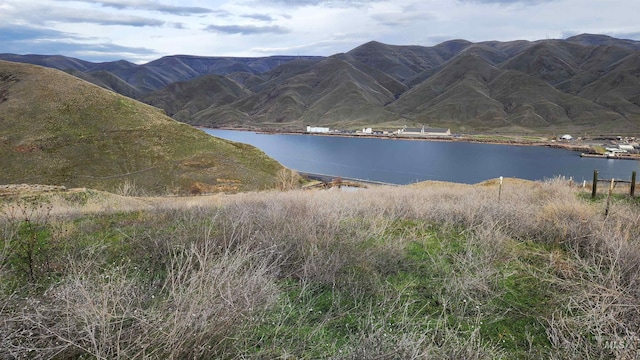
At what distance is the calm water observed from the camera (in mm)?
57062

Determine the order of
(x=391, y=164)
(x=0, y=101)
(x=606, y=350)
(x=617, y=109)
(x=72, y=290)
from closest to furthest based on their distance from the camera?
(x=72, y=290) < (x=606, y=350) < (x=0, y=101) < (x=391, y=164) < (x=617, y=109)

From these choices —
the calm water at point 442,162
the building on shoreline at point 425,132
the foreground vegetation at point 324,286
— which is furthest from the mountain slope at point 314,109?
the foreground vegetation at point 324,286

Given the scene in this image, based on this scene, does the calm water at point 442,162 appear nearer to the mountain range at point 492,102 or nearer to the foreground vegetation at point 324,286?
the mountain range at point 492,102

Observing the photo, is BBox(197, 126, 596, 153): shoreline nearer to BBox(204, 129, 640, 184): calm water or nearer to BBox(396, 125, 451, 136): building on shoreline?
BBox(396, 125, 451, 136): building on shoreline

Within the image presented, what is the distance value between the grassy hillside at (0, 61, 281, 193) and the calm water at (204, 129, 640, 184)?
19053 mm

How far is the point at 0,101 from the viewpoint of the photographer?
49.7 m

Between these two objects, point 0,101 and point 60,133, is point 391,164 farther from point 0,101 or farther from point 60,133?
point 0,101

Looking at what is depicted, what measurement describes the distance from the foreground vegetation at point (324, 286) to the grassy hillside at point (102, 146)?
32440 mm

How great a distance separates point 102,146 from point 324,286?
148ft

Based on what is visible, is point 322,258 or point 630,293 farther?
point 322,258

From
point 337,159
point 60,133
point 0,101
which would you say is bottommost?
point 337,159

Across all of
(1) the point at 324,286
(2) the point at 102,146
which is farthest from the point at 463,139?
(1) the point at 324,286

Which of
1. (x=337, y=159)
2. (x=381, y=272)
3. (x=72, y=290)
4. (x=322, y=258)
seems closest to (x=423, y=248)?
(x=381, y=272)

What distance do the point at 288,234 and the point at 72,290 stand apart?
368 cm
